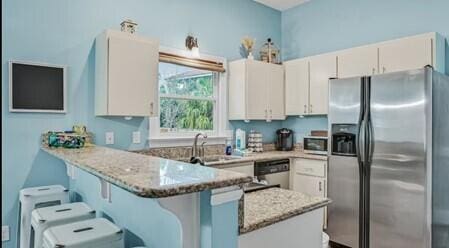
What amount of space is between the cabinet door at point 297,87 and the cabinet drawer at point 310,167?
27.5 inches

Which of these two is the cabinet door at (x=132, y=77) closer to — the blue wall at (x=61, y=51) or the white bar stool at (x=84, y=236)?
the blue wall at (x=61, y=51)

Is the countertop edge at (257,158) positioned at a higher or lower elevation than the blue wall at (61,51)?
lower

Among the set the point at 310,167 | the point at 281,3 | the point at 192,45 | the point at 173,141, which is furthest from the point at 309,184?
the point at 281,3

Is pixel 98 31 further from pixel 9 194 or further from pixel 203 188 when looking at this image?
pixel 203 188

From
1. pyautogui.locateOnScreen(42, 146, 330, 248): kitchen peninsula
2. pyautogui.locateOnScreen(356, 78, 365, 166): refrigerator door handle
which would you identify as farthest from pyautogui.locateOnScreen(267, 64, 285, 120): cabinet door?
pyautogui.locateOnScreen(42, 146, 330, 248): kitchen peninsula

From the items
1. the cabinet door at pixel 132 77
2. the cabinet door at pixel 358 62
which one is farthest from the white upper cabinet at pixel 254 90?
the cabinet door at pixel 132 77

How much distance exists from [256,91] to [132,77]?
168cm

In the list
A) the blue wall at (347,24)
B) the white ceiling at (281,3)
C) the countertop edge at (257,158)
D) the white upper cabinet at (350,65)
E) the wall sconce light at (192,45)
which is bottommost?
the countertop edge at (257,158)

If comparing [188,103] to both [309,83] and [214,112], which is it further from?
[309,83]

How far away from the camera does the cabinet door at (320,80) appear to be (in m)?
3.74

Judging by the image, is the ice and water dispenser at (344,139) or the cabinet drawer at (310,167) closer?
the ice and water dispenser at (344,139)

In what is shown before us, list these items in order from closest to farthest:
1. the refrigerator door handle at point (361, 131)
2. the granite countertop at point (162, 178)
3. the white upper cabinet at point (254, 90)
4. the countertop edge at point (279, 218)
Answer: the granite countertop at point (162, 178) → the countertop edge at point (279, 218) → the refrigerator door handle at point (361, 131) → the white upper cabinet at point (254, 90)

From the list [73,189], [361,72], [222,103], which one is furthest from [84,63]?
[361,72]

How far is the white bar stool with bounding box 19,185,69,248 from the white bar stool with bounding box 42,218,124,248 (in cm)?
70
